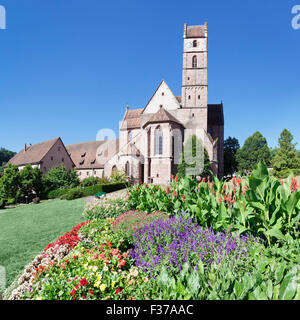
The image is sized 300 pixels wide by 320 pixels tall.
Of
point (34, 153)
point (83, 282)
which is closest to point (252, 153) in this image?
point (34, 153)

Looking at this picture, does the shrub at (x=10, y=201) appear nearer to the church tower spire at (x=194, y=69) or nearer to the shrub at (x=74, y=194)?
the shrub at (x=74, y=194)

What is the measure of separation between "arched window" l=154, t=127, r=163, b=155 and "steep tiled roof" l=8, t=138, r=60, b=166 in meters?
21.7

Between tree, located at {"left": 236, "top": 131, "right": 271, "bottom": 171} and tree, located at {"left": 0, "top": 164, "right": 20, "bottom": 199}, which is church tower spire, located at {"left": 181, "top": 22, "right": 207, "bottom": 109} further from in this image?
tree, located at {"left": 236, "top": 131, "right": 271, "bottom": 171}

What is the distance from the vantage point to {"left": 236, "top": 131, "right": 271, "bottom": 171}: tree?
49.6m

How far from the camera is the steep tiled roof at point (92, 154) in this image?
43.5m

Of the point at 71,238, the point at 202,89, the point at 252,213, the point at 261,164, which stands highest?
the point at 202,89

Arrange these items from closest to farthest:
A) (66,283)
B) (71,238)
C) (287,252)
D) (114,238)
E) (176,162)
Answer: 1. (66,283)
2. (287,252)
3. (114,238)
4. (71,238)
5. (176,162)

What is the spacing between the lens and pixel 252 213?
13.3ft

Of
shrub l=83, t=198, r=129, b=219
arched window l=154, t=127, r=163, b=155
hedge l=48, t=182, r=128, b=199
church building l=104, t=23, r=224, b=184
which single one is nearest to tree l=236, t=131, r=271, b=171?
church building l=104, t=23, r=224, b=184

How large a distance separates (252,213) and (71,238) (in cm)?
439

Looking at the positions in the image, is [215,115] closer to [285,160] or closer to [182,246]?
[285,160]

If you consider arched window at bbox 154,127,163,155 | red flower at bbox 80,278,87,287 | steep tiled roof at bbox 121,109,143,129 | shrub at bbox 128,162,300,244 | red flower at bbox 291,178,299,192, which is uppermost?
steep tiled roof at bbox 121,109,143,129

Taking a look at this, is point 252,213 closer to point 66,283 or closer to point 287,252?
point 287,252
